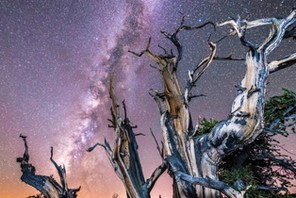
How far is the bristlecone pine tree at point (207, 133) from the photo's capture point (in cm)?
723

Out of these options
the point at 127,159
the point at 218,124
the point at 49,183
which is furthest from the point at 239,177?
the point at 49,183

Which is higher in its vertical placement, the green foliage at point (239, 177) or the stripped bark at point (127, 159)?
the stripped bark at point (127, 159)

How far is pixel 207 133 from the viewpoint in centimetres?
816

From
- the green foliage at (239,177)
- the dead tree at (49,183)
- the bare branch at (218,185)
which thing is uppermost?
the dead tree at (49,183)

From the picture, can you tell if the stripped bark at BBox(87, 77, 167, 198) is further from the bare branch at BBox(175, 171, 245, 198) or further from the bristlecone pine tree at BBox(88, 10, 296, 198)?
the bare branch at BBox(175, 171, 245, 198)

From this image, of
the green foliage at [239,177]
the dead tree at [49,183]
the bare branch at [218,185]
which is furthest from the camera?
the dead tree at [49,183]

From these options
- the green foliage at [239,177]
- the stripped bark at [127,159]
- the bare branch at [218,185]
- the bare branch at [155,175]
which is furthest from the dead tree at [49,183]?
the green foliage at [239,177]

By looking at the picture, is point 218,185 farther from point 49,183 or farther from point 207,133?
point 49,183

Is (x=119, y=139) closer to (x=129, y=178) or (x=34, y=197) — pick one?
(x=129, y=178)

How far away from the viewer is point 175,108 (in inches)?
332

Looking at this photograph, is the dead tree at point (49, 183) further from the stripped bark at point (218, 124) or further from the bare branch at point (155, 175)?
the stripped bark at point (218, 124)

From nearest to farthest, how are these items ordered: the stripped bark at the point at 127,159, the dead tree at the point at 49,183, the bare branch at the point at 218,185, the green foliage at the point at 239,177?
the bare branch at the point at 218,185 → the green foliage at the point at 239,177 → the stripped bark at the point at 127,159 → the dead tree at the point at 49,183

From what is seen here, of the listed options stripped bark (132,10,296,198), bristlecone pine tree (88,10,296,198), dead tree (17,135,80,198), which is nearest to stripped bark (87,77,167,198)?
bristlecone pine tree (88,10,296,198)

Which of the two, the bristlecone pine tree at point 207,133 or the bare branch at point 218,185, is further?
the bristlecone pine tree at point 207,133
